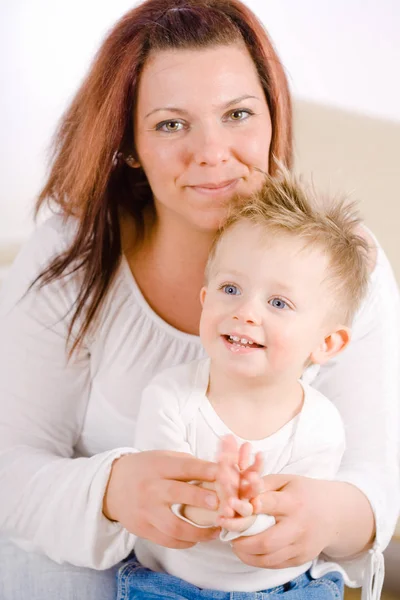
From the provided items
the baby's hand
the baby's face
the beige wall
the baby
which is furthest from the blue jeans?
the beige wall

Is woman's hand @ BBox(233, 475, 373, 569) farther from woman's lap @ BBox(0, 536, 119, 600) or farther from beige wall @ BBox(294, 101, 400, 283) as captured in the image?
beige wall @ BBox(294, 101, 400, 283)

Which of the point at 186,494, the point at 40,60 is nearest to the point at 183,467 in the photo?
the point at 186,494

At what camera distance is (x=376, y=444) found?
158cm

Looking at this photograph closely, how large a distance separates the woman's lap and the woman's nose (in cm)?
68

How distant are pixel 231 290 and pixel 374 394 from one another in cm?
41

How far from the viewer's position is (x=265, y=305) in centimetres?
131

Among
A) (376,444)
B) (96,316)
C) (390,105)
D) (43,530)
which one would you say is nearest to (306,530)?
(376,444)

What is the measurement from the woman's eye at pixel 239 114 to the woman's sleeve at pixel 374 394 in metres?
0.36

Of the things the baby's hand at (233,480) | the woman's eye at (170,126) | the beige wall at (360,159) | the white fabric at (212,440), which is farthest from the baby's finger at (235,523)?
the beige wall at (360,159)

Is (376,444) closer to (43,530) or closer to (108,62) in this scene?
(43,530)

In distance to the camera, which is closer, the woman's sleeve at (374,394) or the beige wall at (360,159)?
the woman's sleeve at (374,394)

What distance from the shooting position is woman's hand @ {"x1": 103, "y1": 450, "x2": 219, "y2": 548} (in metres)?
1.25

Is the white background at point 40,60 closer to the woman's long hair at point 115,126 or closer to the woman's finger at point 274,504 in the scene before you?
the woman's long hair at point 115,126

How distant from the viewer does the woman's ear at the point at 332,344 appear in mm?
1384
